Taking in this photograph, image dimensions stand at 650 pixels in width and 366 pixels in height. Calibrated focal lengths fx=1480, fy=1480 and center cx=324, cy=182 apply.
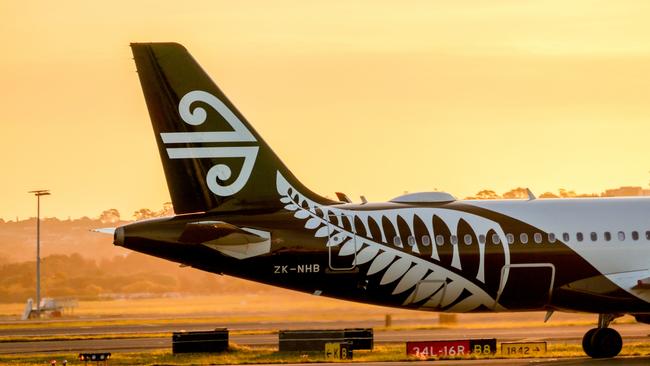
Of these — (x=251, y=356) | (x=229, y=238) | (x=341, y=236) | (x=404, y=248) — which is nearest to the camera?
(x=229, y=238)

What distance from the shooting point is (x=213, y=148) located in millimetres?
56125

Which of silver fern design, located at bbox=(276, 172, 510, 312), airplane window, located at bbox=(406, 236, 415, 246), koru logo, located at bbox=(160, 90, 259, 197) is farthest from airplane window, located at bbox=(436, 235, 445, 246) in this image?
koru logo, located at bbox=(160, 90, 259, 197)

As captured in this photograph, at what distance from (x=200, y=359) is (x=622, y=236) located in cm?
1824

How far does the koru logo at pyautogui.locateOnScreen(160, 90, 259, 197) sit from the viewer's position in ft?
184

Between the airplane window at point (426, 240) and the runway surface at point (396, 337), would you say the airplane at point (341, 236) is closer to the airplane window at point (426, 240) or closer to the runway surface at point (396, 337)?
the airplane window at point (426, 240)

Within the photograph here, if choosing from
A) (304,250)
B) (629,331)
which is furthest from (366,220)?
(629,331)

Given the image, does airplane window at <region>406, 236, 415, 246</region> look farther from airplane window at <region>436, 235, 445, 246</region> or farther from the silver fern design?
airplane window at <region>436, 235, 445, 246</region>

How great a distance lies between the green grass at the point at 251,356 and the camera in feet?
200

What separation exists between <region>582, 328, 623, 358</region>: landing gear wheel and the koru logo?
15369 millimetres

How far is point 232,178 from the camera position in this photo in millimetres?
56250

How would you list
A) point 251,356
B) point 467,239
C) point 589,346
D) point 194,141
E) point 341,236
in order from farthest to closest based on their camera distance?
point 251,356
point 589,346
point 467,239
point 194,141
point 341,236

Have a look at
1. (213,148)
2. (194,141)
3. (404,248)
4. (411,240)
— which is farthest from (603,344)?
(194,141)

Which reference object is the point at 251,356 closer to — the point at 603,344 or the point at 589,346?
the point at 589,346

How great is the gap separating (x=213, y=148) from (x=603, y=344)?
1744 cm
